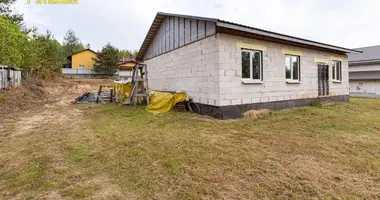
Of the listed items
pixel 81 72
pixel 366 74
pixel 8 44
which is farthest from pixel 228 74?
pixel 81 72

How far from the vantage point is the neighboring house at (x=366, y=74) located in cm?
1878

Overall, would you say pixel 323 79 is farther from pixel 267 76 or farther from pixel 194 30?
pixel 194 30

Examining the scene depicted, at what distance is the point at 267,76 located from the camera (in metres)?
8.38

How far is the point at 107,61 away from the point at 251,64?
31.6 m

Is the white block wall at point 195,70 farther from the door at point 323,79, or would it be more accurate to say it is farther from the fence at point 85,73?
the fence at point 85,73

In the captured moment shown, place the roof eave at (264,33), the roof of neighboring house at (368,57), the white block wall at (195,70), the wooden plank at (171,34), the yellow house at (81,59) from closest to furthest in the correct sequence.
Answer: the roof eave at (264,33) < the white block wall at (195,70) < the wooden plank at (171,34) < the roof of neighboring house at (368,57) < the yellow house at (81,59)

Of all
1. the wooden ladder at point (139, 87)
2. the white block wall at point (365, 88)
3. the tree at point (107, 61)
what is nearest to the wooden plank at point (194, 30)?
the wooden ladder at point (139, 87)

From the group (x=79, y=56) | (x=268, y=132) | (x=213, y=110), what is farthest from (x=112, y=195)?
(x=79, y=56)

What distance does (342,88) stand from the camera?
40.3 feet

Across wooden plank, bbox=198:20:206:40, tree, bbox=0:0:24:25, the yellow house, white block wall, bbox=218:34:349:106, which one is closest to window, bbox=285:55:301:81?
white block wall, bbox=218:34:349:106

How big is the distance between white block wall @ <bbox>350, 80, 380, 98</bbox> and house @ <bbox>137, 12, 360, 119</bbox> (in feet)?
32.5

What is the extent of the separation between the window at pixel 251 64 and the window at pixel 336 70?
668 cm

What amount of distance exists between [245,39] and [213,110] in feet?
9.93

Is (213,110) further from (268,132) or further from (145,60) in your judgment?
(145,60)
